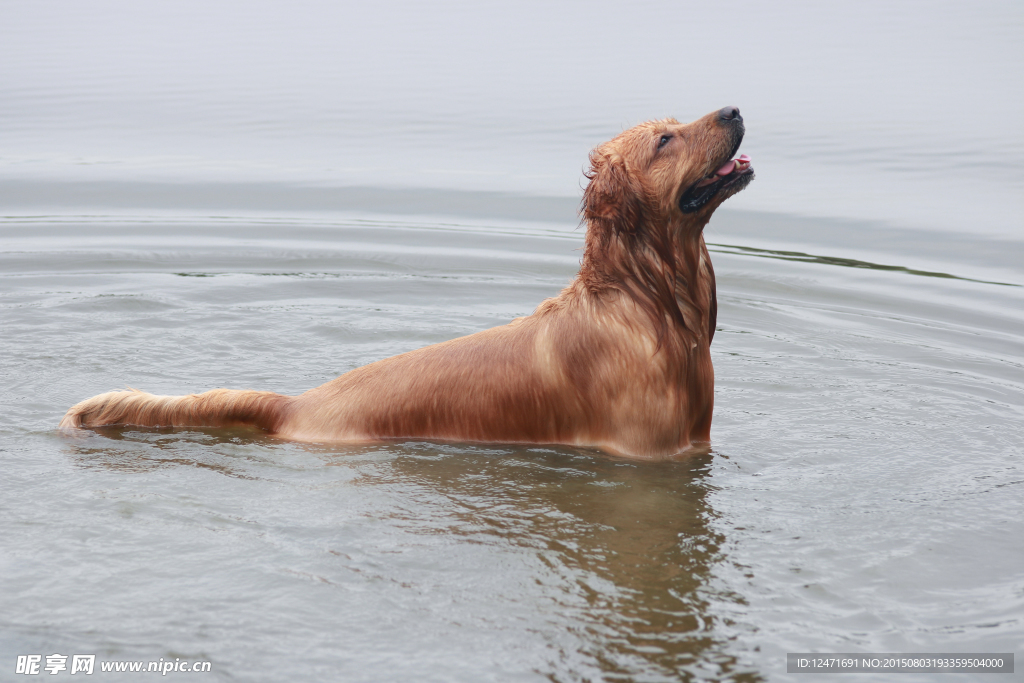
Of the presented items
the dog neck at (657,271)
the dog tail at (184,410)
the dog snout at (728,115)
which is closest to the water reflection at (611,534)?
the dog tail at (184,410)

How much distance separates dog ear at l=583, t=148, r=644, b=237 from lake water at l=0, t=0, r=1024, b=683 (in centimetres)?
145

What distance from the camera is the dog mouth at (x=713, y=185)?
6.26 m

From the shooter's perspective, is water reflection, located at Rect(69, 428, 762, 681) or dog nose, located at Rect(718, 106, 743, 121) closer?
water reflection, located at Rect(69, 428, 762, 681)

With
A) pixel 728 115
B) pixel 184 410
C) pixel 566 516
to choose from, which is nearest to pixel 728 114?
pixel 728 115

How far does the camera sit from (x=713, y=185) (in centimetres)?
630

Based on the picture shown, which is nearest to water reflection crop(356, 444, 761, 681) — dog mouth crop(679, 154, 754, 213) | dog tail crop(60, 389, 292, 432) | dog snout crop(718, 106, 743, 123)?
dog tail crop(60, 389, 292, 432)

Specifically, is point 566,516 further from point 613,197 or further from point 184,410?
point 184,410

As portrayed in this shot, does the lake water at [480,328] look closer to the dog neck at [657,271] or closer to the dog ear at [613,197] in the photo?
the dog neck at [657,271]

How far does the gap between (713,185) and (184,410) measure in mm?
3622

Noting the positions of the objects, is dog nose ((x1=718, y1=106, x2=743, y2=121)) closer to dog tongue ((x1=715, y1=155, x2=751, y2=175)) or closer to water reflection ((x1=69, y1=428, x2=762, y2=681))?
dog tongue ((x1=715, y1=155, x2=751, y2=175))

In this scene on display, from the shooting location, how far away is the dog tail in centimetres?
693

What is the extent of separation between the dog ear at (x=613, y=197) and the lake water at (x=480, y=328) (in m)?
1.45

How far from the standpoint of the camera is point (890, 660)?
177 inches

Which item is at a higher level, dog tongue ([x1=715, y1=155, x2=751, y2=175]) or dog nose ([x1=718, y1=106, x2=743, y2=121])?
dog nose ([x1=718, y1=106, x2=743, y2=121])
